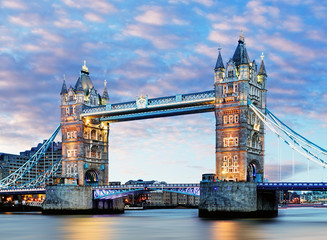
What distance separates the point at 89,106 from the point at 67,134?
6.49 m

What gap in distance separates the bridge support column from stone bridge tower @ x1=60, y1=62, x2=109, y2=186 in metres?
28.7

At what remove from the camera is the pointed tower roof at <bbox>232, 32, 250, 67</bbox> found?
258ft

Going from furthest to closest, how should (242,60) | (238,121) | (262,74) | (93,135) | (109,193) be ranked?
(93,135), (109,193), (262,74), (242,60), (238,121)

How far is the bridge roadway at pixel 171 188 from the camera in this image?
67625mm

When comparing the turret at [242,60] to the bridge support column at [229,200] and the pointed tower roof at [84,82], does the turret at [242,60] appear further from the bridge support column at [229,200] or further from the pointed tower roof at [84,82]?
the pointed tower roof at [84,82]

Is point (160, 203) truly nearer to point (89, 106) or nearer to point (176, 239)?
point (89, 106)

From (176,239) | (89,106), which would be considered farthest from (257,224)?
(89,106)

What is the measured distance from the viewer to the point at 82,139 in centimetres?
9325

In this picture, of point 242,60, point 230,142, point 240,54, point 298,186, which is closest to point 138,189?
point 230,142

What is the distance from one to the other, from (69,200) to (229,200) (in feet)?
99.2

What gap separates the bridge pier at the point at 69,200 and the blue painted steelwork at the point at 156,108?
43.7 ft

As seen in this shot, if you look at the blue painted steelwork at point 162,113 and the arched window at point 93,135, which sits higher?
the blue painted steelwork at point 162,113

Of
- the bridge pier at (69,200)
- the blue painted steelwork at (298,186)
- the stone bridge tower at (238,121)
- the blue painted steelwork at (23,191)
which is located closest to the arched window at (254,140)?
the stone bridge tower at (238,121)

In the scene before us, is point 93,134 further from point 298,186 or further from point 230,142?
point 298,186
